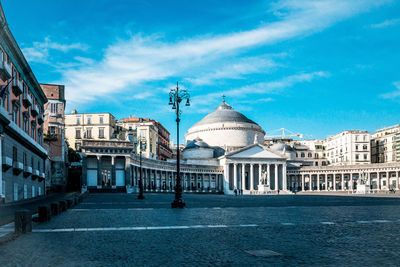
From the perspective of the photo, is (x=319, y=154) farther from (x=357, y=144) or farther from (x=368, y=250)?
(x=368, y=250)

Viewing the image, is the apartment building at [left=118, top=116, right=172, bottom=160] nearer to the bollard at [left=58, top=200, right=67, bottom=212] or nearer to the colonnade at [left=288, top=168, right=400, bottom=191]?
the colonnade at [left=288, top=168, right=400, bottom=191]

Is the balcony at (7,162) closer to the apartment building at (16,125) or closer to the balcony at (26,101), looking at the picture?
the apartment building at (16,125)


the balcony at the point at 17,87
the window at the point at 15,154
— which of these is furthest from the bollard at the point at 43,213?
the balcony at the point at 17,87

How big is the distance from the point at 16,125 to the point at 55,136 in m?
32.0

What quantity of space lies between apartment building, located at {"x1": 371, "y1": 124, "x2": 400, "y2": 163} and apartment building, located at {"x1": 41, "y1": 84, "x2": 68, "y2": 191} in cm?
9171

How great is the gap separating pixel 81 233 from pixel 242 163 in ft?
310

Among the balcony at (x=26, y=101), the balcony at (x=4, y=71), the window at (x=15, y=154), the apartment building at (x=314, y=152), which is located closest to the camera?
the balcony at (x=4, y=71)

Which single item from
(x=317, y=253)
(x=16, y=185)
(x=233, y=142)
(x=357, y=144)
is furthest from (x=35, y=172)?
(x=357, y=144)

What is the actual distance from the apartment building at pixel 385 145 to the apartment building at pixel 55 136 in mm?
91710

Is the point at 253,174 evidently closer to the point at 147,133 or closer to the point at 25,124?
the point at 147,133

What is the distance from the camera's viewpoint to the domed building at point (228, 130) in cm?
11988

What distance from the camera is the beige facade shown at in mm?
86000

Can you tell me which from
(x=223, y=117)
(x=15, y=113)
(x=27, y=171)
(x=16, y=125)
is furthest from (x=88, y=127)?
(x=16, y=125)

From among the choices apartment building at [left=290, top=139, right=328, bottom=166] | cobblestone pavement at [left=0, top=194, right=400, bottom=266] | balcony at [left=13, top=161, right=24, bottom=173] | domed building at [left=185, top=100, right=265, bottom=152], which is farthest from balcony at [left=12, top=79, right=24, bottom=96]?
apartment building at [left=290, top=139, right=328, bottom=166]
